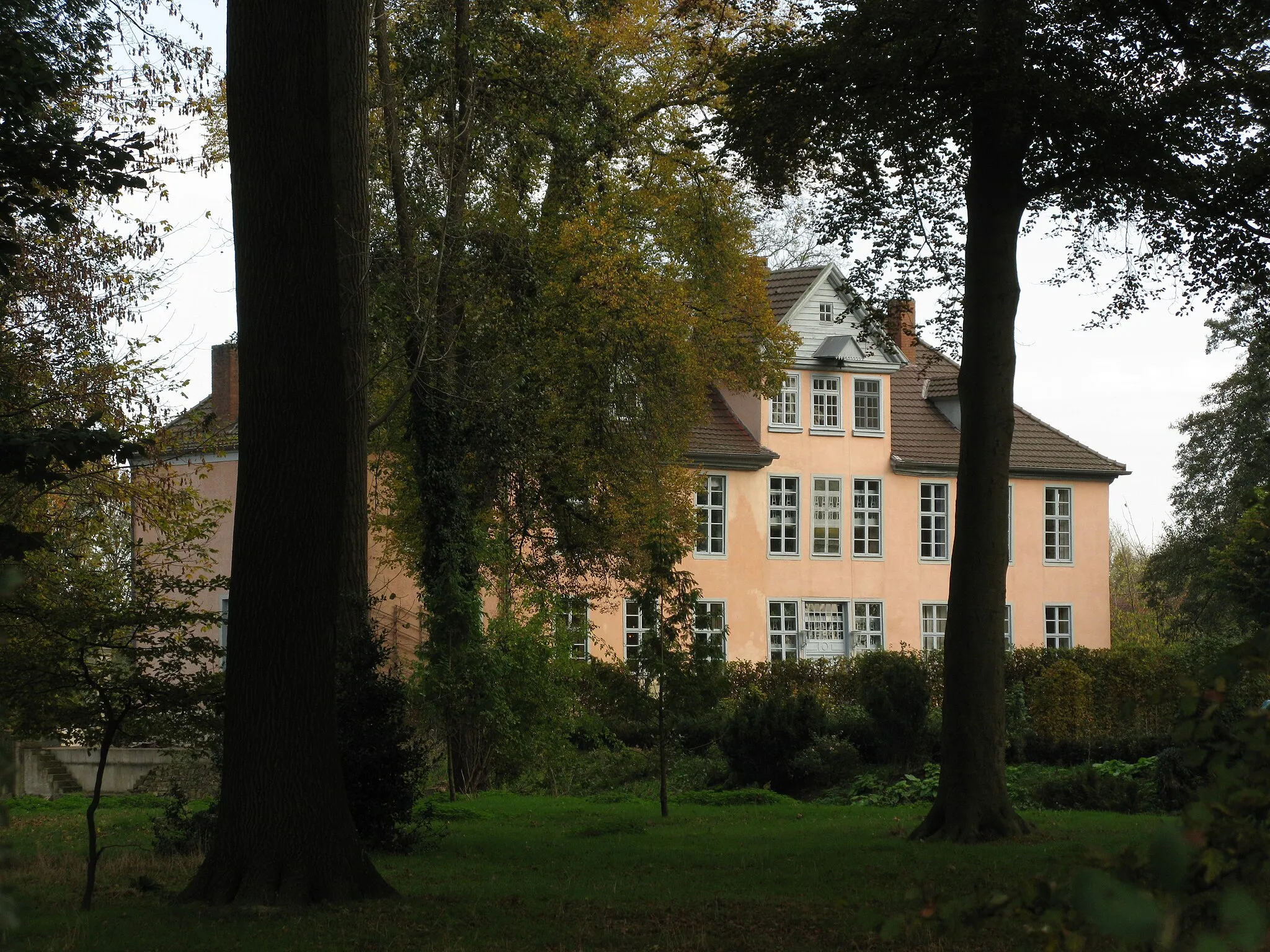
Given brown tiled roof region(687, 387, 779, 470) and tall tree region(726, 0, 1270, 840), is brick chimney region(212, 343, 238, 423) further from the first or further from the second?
tall tree region(726, 0, 1270, 840)

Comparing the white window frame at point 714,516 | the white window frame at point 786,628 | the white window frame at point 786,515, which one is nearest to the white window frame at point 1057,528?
the white window frame at point 786,515

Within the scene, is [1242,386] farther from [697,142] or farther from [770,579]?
[697,142]

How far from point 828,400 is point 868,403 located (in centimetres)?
130

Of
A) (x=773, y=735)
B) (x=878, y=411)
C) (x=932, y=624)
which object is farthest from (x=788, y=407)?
(x=773, y=735)

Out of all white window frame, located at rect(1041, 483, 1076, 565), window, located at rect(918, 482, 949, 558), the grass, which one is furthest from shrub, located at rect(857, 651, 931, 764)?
white window frame, located at rect(1041, 483, 1076, 565)

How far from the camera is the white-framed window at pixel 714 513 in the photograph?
36281 millimetres

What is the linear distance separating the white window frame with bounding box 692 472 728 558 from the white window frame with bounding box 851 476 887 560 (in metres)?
3.91

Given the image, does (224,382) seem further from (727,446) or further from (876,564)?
(876,564)

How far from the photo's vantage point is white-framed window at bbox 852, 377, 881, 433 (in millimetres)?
38500

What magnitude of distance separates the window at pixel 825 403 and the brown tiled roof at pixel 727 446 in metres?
1.92

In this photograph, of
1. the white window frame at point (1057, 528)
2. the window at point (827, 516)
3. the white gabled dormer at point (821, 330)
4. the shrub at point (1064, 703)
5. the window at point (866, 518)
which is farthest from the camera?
the white window frame at point (1057, 528)

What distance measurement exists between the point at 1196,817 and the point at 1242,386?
4512 cm

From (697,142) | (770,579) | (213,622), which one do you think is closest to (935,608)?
(770,579)

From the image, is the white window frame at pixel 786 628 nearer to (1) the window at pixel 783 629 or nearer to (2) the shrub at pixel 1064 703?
(1) the window at pixel 783 629
